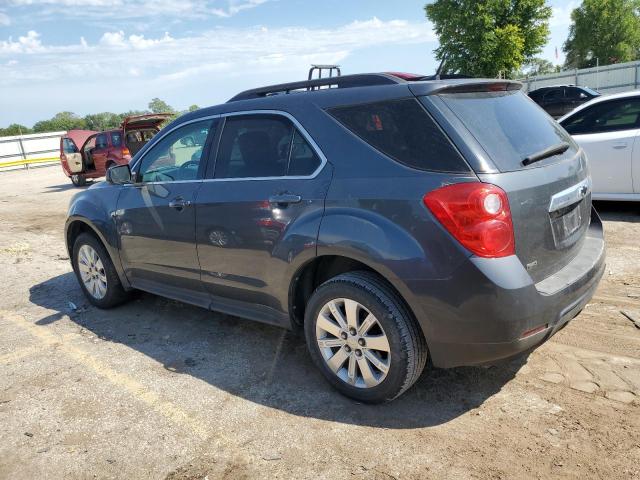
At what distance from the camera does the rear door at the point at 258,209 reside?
10.3ft

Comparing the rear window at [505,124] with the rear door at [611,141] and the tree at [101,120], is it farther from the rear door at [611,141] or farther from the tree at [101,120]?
the tree at [101,120]

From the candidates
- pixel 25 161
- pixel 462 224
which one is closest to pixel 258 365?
pixel 462 224

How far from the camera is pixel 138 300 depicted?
526 centimetres

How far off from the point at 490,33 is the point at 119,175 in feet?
126

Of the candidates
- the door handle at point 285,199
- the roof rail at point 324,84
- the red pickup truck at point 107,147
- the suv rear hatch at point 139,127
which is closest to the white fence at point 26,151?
the red pickup truck at point 107,147

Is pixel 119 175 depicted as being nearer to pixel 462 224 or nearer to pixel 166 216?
pixel 166 216

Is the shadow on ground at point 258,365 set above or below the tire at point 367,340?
below

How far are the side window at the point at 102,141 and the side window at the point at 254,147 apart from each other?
14304 mm

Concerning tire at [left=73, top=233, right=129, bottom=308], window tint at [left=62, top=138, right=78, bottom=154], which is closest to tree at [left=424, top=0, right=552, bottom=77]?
window tint at [left=62, top=138, right=78, bottom=154]

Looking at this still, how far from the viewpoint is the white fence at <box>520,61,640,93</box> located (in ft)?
104

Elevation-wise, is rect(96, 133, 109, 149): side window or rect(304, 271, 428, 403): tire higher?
rect(96, 133, 109, 149): side window

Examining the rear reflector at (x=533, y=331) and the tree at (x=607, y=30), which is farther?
the tree at (x=607, y=30)

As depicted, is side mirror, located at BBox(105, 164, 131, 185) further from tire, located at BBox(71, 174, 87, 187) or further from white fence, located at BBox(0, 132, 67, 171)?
white fence, located at BBox(0, 132, 67, 171)

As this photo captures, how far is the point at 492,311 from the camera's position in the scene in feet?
8.33
